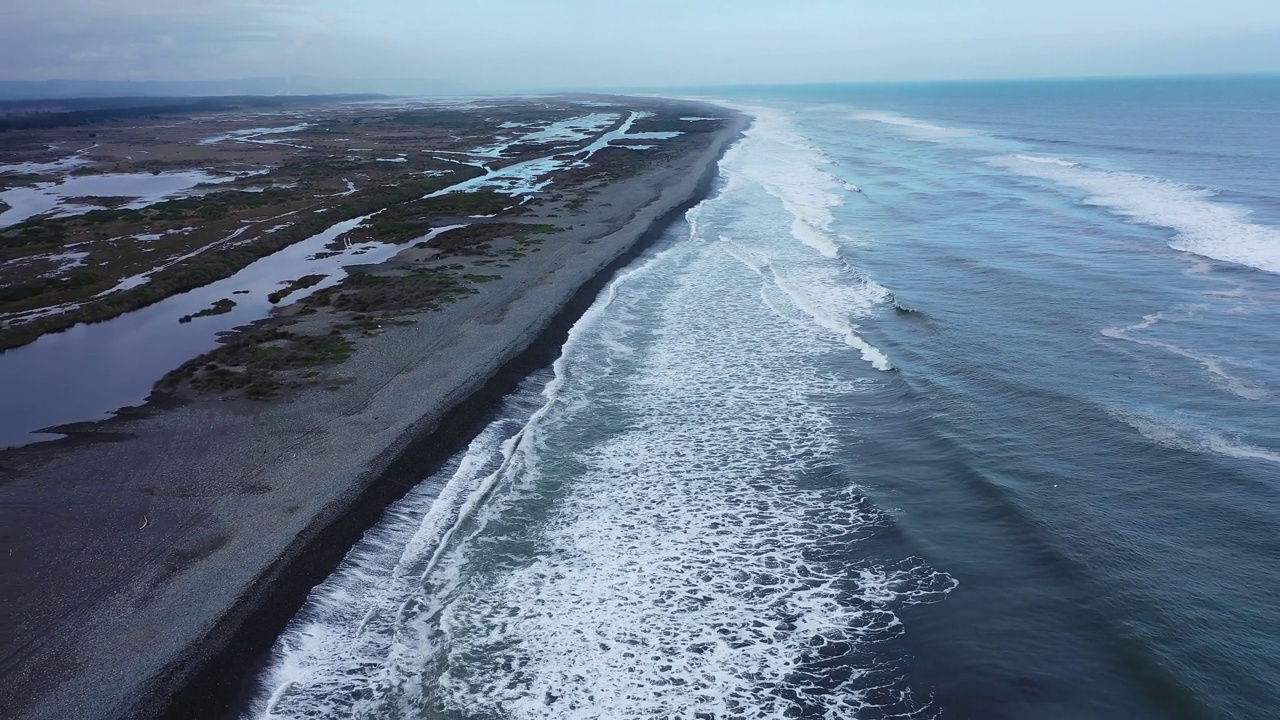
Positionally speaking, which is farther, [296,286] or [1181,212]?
[1181,212]

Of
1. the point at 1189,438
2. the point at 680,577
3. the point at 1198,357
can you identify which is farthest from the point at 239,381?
the point at 1198,357

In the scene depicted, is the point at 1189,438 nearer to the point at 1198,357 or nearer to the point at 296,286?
the point at 1198,357

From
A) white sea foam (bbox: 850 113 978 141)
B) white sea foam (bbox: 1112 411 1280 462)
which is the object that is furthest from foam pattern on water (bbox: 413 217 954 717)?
white sea foam (bbox: 850 113 978 141)

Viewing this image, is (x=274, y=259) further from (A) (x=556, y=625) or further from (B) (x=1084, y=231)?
(B) (x=1084, y=231)

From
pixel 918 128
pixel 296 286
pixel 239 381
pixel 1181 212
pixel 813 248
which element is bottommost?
pixel 239 381

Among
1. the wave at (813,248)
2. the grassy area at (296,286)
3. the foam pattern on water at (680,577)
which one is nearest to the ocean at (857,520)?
the foam pattern on water at (680,577)

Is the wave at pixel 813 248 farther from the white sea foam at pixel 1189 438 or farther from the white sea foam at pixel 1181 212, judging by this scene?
the white sea foam at pixel 1181 212

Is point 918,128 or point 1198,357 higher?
point 918,128
